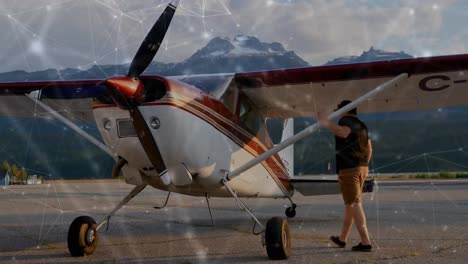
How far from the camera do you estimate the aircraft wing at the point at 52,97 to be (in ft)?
19.2

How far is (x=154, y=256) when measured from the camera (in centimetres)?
542

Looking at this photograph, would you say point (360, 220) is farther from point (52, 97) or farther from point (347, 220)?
point (52, 97)

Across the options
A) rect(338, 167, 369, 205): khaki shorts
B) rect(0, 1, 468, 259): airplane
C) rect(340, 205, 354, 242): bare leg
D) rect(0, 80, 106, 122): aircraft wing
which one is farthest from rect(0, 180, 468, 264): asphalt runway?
rect(0, 80, 106, 122): aircraft wing

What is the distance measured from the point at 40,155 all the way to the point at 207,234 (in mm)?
149352

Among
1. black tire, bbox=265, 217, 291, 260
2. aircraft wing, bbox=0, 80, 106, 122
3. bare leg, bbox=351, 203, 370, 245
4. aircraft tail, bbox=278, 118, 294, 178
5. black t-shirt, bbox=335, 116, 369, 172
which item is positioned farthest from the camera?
aircraft tail, bbox=278, 118, 294, 178

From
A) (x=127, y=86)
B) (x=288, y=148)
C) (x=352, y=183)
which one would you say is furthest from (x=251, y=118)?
(x=288, y=148)

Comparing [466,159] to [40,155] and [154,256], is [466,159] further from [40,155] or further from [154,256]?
[154,256]

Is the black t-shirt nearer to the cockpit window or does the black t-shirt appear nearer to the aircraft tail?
the cockpit window

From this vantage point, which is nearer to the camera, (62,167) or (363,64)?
(363,64)

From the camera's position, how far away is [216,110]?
6.16m

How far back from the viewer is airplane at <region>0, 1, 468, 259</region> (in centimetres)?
532

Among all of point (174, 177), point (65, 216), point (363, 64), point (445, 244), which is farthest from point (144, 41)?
point (65, 216)

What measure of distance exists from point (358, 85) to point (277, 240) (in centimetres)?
300

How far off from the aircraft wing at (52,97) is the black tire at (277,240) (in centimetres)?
225
